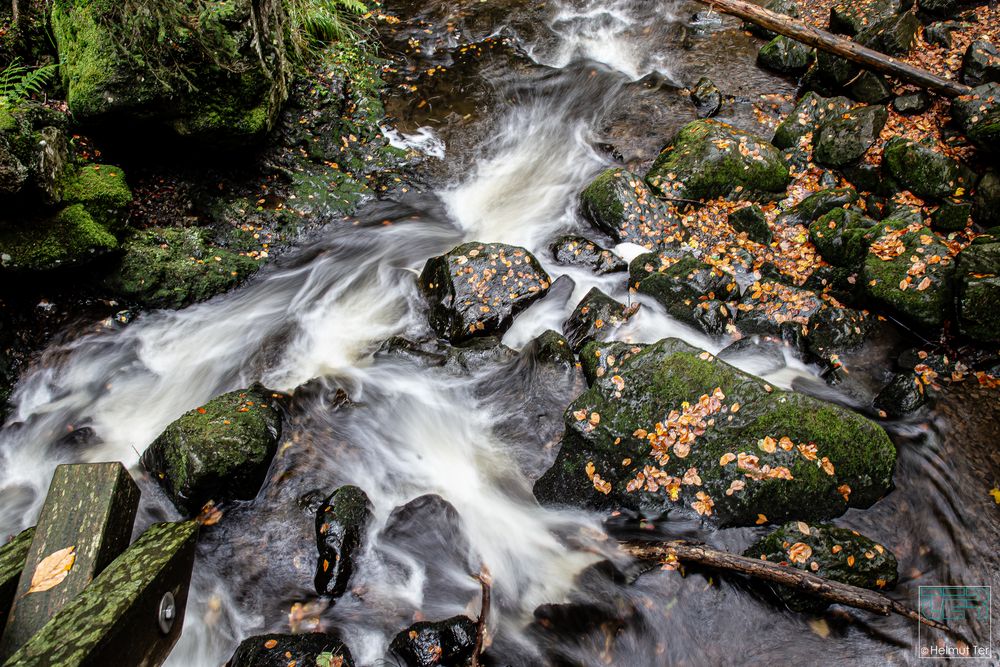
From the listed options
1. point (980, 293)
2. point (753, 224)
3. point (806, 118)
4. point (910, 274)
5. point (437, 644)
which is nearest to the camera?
point (437, 644)

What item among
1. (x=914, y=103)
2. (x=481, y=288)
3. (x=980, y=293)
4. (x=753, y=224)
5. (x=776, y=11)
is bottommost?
(x=481, y=288)

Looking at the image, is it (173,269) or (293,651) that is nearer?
(293,651)

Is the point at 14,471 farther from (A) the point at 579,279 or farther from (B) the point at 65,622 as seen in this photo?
(A) the point at 579,279

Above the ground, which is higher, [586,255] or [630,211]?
[630,211]

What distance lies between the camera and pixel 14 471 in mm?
5750

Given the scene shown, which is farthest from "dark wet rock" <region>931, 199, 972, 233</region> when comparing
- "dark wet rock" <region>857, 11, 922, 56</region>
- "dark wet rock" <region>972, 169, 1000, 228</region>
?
"dark wet rock" <region>857, 11, 922, 56</region>

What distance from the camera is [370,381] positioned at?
6.68 metres

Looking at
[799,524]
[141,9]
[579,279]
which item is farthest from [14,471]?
[799,524]

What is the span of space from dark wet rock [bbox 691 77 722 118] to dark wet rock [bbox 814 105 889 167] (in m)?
1.83

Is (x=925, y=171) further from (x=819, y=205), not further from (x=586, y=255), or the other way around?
(x=586, y=255)

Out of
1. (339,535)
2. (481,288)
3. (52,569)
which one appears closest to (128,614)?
(52,569)

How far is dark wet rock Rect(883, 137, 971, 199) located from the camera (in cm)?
714

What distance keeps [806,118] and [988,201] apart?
274 cm

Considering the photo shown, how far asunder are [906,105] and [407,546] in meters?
9.53
